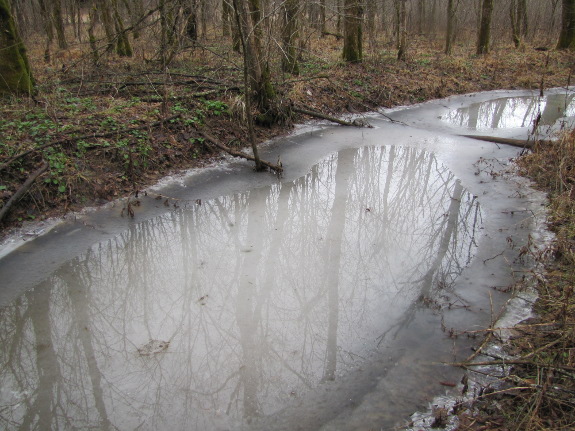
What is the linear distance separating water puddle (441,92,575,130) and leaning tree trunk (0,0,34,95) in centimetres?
943

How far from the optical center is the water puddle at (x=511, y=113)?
1037 centimetres

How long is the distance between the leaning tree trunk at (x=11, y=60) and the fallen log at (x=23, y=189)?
2.39m

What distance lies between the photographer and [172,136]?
765 centimetres

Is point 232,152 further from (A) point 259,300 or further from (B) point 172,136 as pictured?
(A) point 259,300

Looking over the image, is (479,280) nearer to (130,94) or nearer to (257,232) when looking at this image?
(257,232)

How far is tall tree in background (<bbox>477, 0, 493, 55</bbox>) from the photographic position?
653 inches

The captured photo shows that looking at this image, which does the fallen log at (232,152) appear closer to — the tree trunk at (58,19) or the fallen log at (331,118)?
the fallen log at (331,118)

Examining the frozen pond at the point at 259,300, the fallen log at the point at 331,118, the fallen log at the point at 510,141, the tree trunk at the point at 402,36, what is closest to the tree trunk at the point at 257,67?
the fallen log at the point at 331,118

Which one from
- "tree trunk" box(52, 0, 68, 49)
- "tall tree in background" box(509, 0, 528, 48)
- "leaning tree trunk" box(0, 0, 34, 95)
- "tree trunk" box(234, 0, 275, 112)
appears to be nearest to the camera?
"leaning tree trunk" box(0, 0, 34, 95)

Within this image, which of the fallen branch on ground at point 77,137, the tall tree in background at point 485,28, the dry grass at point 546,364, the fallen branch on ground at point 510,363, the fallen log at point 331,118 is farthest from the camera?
the tall tree in background at point 485,28

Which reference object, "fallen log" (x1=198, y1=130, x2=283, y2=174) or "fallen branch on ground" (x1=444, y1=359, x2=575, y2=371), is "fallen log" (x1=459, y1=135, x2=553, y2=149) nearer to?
"fallen log" (x1=198, y1=130, x2=283, y2=174)

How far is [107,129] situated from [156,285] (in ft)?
12.5

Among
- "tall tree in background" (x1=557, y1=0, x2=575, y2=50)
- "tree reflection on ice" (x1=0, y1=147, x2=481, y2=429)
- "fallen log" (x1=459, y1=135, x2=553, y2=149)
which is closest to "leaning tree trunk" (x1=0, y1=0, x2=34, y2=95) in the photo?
"tree reflection on ice" (x1=0, y1=147, x2=481, y2=429)

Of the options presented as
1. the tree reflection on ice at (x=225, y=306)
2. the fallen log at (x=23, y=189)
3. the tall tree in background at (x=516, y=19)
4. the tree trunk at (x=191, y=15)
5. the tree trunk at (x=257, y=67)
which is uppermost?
the tall tree in background at (x=516, y=19)
